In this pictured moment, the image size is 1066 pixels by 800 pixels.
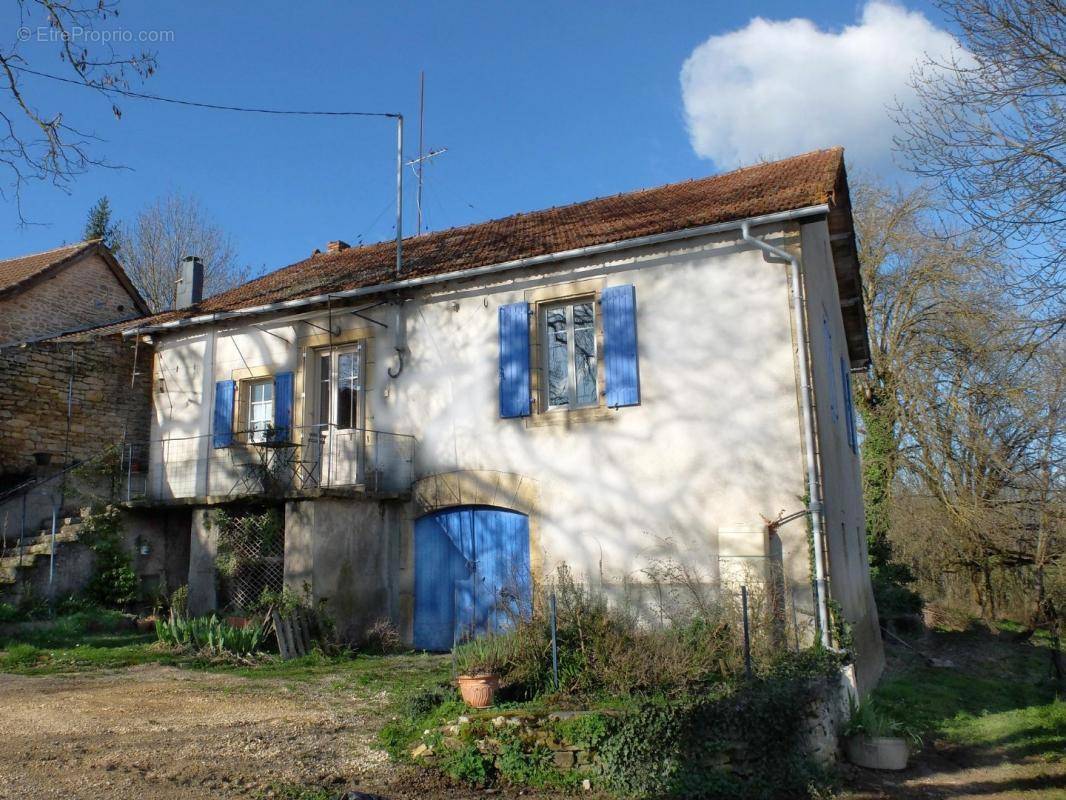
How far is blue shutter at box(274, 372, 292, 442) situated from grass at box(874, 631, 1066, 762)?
875 cm

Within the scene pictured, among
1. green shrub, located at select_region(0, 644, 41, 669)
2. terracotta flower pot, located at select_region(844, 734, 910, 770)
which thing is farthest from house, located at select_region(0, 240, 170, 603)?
terracotta flower pot, located at select_region(844, 734, 910, 770)

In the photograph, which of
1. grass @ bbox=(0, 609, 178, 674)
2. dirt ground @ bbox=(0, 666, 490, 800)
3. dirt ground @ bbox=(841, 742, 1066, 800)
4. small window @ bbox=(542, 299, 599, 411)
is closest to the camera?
dirt ground @ bbox=(0, 666, 490, 800)

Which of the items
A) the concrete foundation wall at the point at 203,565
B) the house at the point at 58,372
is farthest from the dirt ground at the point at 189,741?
the house at the point at 58,372

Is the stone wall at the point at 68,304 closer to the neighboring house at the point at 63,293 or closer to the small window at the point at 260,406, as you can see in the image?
the neighboring house at the point at 63,293

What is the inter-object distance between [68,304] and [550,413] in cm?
1284

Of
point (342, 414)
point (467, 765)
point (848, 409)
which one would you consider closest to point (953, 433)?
point (848, 409)

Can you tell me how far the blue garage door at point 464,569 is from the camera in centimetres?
1061

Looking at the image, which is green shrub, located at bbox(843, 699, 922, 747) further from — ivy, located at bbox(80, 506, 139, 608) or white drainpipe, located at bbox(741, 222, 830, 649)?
ivy, located at bbox(80, 506, 139, 608)

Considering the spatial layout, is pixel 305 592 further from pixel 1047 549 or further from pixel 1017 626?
pixel 1017 626

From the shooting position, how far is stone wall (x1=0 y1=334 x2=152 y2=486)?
1444cm

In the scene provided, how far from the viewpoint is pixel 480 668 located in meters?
7.05

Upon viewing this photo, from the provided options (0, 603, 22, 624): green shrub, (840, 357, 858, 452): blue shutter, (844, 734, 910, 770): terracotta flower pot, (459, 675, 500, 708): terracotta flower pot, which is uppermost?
(840, 357, 858, 452): blue shutter

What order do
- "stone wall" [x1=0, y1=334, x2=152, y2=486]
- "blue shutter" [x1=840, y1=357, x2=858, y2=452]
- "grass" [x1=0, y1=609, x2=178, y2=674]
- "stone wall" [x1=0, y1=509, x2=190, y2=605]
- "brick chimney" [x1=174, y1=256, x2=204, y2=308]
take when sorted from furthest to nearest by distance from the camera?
"brick chimney" [x1=174, y1=256, x2=204, y2=308] < "stone wall" [x1=0, y1=334, x2=152, y2=486] < "blue shutter" [x1=840, y1=357, x2=858, y2=452] < "stone wall" [x1=0, y1=509, x2=190, y2=605] < "grass" [x1=0, y1=609, x2=178, y2=674]

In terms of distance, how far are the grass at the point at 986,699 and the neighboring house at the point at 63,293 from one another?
16256 mm
